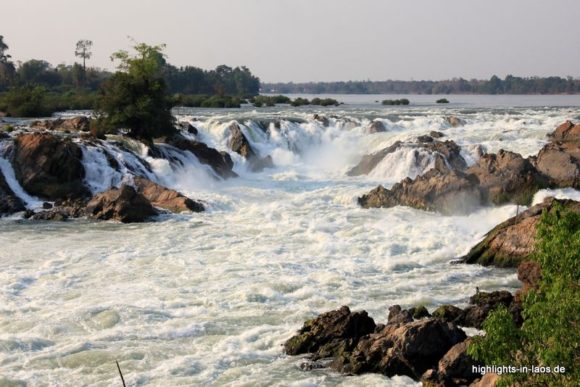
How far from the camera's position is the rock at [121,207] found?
83.9ft

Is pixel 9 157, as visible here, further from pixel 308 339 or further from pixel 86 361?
pixel 308 339

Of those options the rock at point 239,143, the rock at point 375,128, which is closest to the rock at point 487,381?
the rock at point 239,143

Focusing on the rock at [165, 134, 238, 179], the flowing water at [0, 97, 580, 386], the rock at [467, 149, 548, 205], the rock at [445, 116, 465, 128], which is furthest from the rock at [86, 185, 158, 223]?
the rock at [445, 116, 465, 128]

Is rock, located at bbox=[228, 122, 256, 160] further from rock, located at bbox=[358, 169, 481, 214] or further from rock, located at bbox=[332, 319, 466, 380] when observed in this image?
rock, located at bbox=[332, 319, 466, 380]

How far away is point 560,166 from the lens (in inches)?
1070

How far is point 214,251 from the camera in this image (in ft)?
69.9

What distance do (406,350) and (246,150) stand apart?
30.9 meters

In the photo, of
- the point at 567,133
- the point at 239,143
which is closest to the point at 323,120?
the point at 239,143

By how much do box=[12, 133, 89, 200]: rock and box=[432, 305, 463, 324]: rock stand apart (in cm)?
1827

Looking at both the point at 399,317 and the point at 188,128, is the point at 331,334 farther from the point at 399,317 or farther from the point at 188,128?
the point at 188,128

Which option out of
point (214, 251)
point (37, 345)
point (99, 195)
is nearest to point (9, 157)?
point (99, 195)

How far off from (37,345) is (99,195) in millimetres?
13932

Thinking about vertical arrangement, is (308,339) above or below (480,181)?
below

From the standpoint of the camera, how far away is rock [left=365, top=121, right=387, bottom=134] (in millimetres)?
46344
